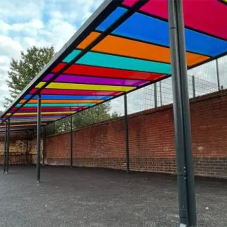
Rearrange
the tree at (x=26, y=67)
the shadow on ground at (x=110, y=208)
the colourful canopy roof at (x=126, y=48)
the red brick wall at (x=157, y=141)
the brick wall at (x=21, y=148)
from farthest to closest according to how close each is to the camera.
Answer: the tree at (x=26, y=67)
the brick wall at (x=21, y=148)
the red brick wall at (x=157, y=141)
the colourful canopy roof at (x=126, y=48)
the shadow on ground at (x=110, y=208)

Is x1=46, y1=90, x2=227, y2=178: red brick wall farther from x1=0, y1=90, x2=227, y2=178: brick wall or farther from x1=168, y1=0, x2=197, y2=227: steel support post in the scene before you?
x1=168, y1=0, x2=197, y2=227: steel support post

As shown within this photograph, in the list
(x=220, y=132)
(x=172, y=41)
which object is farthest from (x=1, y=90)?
(x=172, y=41)

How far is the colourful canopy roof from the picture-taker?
154 inches

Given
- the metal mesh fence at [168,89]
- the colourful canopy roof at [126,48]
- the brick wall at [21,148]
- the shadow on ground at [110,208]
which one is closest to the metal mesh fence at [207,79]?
the metal mesh fence at [168,89]

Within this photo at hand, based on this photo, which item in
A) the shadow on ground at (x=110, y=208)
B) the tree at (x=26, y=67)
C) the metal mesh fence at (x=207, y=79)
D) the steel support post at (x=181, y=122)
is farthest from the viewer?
the tree at (x=26, y=67)

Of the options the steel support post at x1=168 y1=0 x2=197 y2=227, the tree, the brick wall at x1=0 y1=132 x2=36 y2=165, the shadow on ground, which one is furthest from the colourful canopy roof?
the tree

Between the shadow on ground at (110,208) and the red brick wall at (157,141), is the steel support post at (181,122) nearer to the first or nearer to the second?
the shadow on ground at (110,208)

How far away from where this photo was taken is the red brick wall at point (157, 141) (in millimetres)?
6805

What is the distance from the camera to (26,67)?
81.7 ft

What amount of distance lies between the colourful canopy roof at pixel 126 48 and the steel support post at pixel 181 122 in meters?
0.73

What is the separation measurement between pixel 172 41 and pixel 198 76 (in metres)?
4.98

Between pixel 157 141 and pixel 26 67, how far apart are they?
19963mm

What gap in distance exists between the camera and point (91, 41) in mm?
4652

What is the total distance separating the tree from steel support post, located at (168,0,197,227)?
76.4 ft
